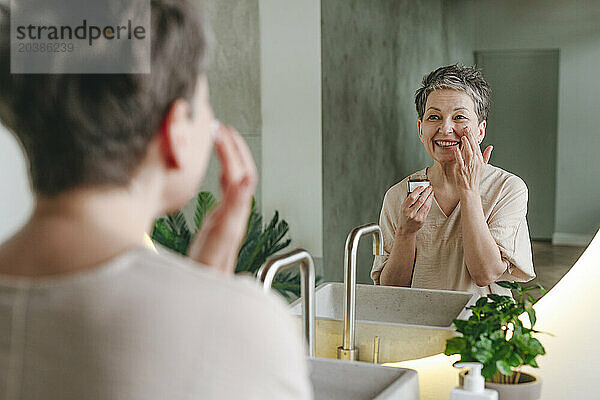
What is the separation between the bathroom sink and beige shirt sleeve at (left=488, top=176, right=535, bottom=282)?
46cm

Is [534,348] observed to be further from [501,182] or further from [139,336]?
[139,336]

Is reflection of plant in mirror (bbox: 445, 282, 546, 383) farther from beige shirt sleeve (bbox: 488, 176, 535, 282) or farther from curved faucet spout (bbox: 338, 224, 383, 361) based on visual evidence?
beige shirt sleeve (bbox: 488, 176, 535, 282)

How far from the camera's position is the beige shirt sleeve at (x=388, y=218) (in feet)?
3.80

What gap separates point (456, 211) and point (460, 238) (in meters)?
0.05

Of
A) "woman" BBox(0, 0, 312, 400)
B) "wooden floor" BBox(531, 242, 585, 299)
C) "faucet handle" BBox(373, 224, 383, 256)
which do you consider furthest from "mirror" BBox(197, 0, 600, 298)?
"woman" BBox(0, 0, 312, 400)

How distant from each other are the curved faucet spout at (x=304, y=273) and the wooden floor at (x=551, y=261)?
517 millimetres

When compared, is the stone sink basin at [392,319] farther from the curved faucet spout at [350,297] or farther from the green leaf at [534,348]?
the green leaf at [534,348]

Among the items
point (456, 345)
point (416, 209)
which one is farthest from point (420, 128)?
point (456, 345)

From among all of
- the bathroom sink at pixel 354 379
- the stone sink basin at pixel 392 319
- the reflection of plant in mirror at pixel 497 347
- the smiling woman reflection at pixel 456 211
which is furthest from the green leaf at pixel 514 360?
the smiling woman reflection at pixel 456 211

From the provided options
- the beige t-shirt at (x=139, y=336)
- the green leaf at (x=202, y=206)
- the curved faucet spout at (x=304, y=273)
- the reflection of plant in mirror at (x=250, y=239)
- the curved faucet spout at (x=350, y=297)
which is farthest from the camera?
the green leaf at (x=202, y=206)

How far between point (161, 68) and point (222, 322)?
14 cm

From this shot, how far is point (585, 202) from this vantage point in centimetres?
117

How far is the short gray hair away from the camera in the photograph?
3.78 ft

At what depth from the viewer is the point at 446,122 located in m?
1.15
